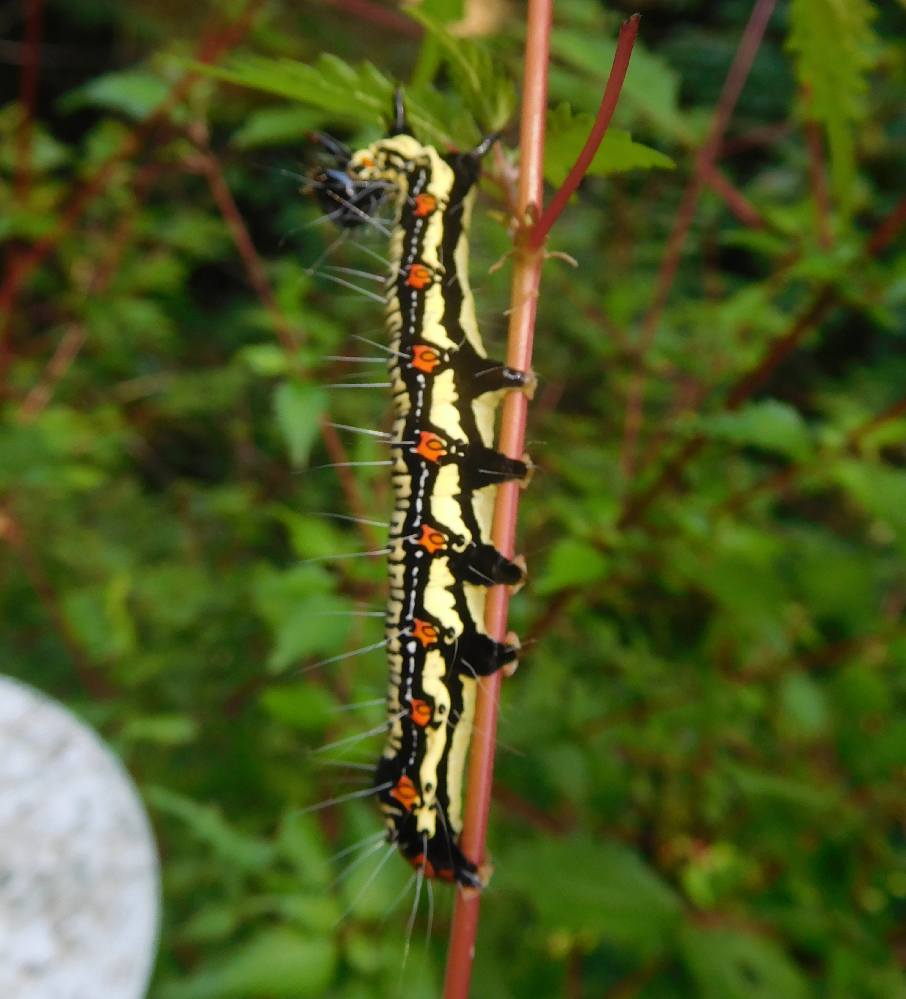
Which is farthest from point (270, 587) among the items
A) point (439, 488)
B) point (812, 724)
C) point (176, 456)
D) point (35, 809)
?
point (176, 456)

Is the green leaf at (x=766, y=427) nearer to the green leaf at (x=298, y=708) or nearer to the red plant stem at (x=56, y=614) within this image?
the green leaf at (x=298, y=708)

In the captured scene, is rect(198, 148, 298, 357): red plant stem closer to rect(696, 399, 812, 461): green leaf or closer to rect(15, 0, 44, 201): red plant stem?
rect(15, 0, 44, 201): red plant stem

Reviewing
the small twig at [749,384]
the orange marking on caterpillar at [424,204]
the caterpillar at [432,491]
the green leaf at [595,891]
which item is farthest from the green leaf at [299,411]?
the green leaf at [595,891]

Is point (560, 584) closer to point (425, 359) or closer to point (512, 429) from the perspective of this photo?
point (425, 359)


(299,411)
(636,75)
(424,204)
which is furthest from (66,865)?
(636,75)

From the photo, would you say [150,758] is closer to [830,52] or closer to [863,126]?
[830,52]

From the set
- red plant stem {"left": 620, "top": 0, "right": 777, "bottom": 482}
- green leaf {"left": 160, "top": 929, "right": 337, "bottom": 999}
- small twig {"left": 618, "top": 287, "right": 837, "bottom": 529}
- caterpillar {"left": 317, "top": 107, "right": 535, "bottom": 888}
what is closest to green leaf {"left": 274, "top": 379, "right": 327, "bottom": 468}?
caterpillar {"left": 317, "top": 107, "right": 535, "bottom": 888}

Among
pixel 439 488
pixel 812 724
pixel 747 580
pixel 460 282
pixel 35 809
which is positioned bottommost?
pixel 812 724
